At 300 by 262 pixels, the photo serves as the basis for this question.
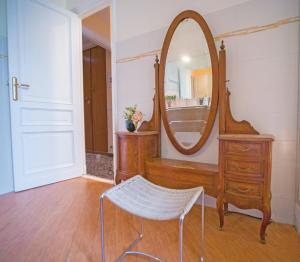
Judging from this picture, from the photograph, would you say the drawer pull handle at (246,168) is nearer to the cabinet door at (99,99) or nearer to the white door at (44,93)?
the white door at (44,93)

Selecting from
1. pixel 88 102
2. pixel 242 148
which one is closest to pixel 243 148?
pixel 242 148

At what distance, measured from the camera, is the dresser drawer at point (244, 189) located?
126 centimetres

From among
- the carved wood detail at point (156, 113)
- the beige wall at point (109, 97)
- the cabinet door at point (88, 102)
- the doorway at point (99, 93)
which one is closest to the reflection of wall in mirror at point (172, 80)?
the carved wood detail at point (156, 113)

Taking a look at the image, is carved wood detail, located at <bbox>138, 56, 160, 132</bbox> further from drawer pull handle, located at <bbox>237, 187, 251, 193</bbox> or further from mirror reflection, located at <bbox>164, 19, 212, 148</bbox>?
drawer pull handle, located at <bbox>237, 187, 251, 193</bbox>

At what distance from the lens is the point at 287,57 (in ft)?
4.67

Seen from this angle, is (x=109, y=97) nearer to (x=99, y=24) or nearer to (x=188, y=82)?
(x=99, y=24)

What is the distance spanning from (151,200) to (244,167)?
680mm

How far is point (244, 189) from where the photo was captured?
Result: 1.30 metres

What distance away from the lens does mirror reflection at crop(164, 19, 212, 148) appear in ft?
5.68

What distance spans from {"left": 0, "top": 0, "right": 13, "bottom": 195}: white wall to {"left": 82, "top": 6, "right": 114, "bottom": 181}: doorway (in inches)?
64.4

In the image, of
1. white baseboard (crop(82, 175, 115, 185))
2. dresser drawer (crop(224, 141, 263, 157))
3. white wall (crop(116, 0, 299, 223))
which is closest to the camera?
dresser drawer (crop(224, 141, 263, 157))

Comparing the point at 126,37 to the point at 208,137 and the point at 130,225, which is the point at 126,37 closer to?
A: the point at 208,137

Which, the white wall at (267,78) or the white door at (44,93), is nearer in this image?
the white wall at (267,78)

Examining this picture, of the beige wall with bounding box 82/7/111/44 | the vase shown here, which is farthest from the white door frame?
the beige wall with bounding box 82/7/111/44
